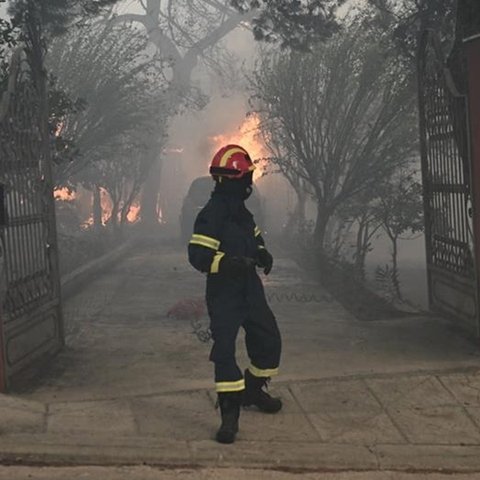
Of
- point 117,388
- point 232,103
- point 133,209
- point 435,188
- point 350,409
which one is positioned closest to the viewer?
point 350,409

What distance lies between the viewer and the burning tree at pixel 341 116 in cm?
1446

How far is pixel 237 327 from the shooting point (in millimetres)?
4543

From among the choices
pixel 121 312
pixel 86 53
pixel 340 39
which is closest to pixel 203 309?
pixel 121 312

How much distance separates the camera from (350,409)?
4898 millimetres

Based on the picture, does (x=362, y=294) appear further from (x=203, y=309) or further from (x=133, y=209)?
(x=133, y=209)

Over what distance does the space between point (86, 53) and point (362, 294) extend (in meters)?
9.40

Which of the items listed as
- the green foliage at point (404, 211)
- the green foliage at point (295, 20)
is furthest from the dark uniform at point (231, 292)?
the green foliage at point (404, 211)

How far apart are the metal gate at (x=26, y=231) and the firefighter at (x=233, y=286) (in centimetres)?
166

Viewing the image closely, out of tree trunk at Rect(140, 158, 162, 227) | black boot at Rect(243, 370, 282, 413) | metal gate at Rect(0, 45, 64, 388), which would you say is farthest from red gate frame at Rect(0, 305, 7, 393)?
tree trunk at Rect(140, 158, 162, 227)

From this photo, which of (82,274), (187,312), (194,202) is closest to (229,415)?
(187,312)

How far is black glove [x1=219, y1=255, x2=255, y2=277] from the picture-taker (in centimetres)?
439

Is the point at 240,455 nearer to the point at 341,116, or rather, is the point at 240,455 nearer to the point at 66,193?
the point at 341,116

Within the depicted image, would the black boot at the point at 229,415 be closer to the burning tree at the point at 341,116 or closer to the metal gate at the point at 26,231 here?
the metal gate at the point at 26,231

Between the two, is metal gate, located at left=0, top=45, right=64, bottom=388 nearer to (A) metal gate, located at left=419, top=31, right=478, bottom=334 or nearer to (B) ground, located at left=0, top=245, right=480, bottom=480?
(B) ground, located at left=0, top=245, right=480, bottom=480
